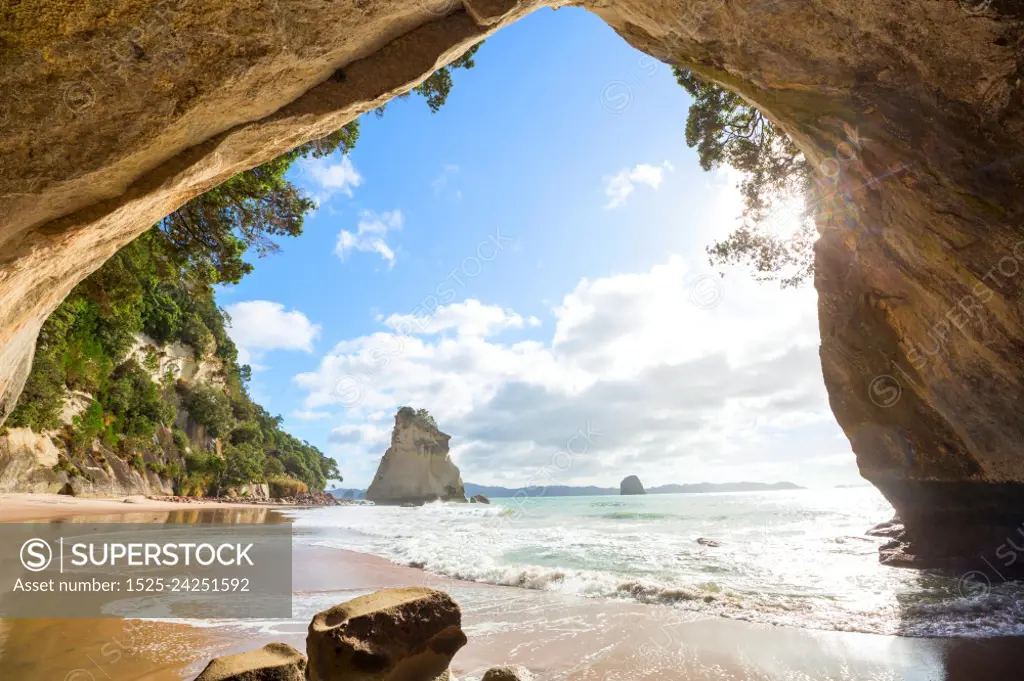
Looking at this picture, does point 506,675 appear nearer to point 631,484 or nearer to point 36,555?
point 36,555

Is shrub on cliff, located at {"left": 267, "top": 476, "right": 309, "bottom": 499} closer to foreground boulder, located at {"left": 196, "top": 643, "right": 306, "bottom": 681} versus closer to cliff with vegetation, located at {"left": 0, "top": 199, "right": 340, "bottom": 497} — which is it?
cliff with vegetation, located at {"left": 0, "top": 199, "right": 340, "bottom": 497}

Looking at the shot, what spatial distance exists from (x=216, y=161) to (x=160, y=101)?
93cm

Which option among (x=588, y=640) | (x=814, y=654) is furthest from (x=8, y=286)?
(x=814, y=654)

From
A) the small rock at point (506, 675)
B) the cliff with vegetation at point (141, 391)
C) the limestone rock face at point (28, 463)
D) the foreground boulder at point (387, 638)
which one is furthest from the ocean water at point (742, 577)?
the limestone rock face at point (28, 463)

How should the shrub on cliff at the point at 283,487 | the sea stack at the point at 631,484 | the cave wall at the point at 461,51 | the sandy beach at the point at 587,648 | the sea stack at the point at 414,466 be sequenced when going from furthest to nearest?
the sea stack at the point at 631,484
the sea stack at the point at 414,466
the shrub on cliff at the point at 283,487
the sandy beach at the point at 587,648
the cave wall at the point at 461,51

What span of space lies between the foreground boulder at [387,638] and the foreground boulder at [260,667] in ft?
0.43

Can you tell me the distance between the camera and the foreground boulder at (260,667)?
298 centimetres

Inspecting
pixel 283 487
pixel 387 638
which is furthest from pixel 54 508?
pixel 283 487

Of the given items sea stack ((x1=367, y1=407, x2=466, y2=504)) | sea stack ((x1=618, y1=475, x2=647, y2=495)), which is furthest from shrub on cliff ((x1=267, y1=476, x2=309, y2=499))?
sea stack ((x1=618, y1=475, x2=647, y2=495))

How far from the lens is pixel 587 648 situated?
190 inches

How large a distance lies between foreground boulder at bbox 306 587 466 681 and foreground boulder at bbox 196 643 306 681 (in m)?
0.13

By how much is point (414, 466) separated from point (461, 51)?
74694mm

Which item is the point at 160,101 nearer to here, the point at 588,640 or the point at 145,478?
the point at 588,640

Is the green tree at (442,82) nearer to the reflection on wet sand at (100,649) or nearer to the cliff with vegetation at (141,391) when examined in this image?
the cliff with vegetation at (141,391)
